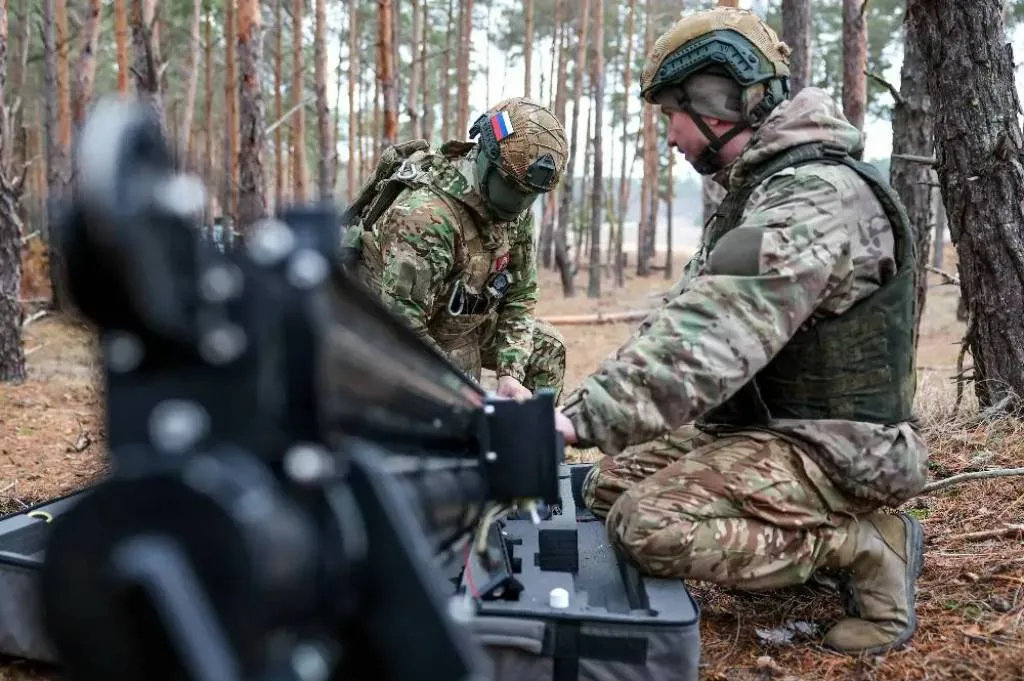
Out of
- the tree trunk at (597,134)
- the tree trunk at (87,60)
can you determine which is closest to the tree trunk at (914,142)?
the tree trunk at (87,60)

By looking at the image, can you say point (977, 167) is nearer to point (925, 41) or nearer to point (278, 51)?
point (925, 41)

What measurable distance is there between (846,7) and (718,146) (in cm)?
646

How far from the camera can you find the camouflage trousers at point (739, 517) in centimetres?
260

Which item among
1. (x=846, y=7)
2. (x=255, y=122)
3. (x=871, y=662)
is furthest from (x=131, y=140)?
(x=255, y=122)

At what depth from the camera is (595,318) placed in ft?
51.0

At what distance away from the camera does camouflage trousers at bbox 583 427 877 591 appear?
8.52 ft

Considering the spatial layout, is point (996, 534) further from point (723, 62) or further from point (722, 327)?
point (723, 62)

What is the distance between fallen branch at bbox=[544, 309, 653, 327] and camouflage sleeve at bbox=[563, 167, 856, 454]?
490 inches

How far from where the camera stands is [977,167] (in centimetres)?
418

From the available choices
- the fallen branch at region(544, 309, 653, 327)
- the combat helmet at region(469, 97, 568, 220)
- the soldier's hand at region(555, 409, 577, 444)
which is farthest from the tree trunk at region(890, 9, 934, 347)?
the fallen branch at region(544, 309, 653, 327)

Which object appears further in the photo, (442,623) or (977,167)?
(977,167)

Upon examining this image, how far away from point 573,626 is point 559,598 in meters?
0.10

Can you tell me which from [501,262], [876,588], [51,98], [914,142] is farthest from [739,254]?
[51,98]

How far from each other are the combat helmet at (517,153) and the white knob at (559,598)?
2413 millimetres
